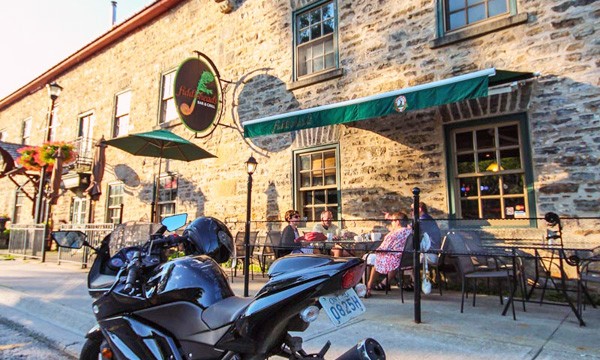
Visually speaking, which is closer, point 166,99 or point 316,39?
point 316,39

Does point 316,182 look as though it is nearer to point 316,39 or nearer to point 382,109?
point 382,109

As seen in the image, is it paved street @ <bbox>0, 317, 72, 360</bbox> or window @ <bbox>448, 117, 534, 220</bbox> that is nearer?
paved street @ <bbox>0, 317, 72, 360</bbox>

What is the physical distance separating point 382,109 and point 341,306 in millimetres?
4609

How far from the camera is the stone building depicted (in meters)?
5.49

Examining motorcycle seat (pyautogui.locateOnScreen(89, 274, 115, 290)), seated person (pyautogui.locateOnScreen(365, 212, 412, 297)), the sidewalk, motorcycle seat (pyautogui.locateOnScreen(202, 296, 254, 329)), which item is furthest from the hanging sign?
motorcycle seat (pyautogui.locateOnScreen(202, 296, 254, 329))

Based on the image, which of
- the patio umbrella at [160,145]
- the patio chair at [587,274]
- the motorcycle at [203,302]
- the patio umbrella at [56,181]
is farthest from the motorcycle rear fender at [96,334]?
the patio umbrella at [56,181]

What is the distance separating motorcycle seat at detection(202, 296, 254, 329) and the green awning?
4.32m

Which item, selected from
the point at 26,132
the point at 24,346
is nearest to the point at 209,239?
the point at 24,346

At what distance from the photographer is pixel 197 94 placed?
9.38 meters

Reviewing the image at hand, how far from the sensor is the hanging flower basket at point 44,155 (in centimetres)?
1180

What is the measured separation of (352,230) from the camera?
23.9ft

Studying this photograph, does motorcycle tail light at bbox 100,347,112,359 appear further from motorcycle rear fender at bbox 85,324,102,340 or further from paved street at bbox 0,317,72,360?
paved street at bbox 0,317,72,360

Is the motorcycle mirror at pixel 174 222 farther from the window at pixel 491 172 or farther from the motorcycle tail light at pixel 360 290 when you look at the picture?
the window at pixel 491 172

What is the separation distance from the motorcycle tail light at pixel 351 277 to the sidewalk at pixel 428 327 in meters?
1.68
